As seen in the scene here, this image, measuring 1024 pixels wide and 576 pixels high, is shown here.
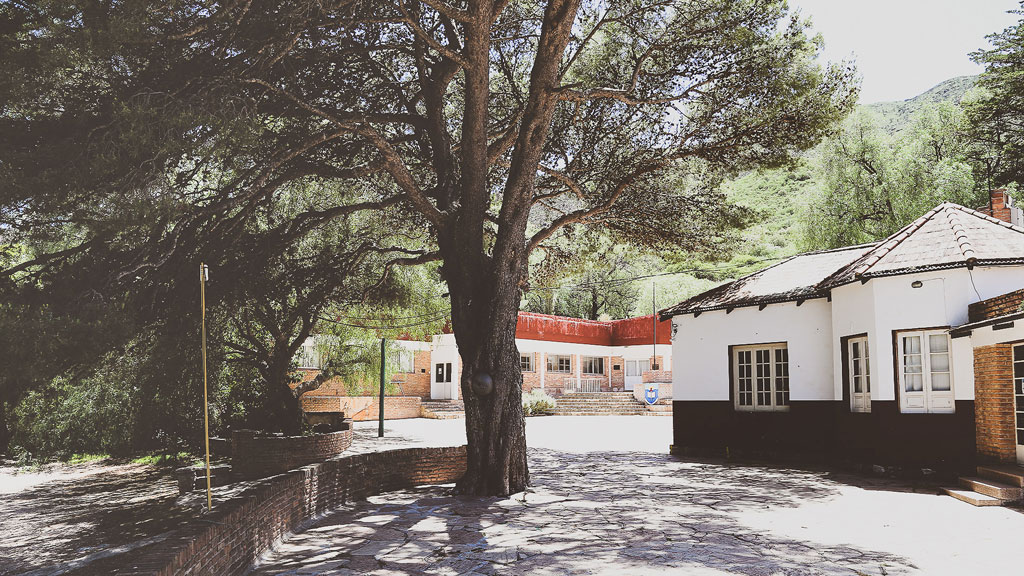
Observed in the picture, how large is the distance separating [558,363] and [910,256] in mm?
28902

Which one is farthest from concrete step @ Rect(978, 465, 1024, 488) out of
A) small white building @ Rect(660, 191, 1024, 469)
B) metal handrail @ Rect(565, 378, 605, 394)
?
metal handrail @ Rect(565, 378, 605, 394)

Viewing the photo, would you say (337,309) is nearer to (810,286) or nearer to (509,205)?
(509,205)

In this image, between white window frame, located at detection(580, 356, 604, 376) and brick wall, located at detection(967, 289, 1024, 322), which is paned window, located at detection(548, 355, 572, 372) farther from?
brick wall, located at detection(967, 289, 1024, 322)

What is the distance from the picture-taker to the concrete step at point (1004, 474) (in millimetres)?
10367

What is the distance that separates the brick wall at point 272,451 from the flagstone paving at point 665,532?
4710mm

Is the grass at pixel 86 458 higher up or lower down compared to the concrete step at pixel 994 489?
lower down

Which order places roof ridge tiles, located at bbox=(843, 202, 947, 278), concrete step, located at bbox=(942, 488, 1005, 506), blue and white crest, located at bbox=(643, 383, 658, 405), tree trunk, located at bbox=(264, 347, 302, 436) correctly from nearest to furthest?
1. concrete step, located at bbox=(942, 488, 1005, 506)
2. roof ridge tiles, located at bbox=(843, 202, 947, 278)
3. tree trunk, located at bbox=(264, 347, 302, 436)
4. blue and white crest, located at bbox=(643, 383, 658, 405)

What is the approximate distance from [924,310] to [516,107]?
8.25 meters

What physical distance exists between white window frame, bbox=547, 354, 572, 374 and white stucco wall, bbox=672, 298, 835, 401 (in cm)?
2285

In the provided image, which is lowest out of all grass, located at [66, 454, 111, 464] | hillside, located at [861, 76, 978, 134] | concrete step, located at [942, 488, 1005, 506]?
grass, located at [66, 454, 111, 464]

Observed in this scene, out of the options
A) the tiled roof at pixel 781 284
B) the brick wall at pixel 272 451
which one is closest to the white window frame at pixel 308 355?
the brick wall at pixel 272 451

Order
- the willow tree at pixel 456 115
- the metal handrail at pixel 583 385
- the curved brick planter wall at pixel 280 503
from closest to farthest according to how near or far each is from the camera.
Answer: the curved brick planter wall at pixel 280 503
the willow tree at pixel 456 115
the metal handrail at pixel 583 385

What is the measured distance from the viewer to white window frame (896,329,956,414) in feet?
40.7

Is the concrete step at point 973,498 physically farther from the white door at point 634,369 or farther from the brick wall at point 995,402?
the white door at point 634,369
